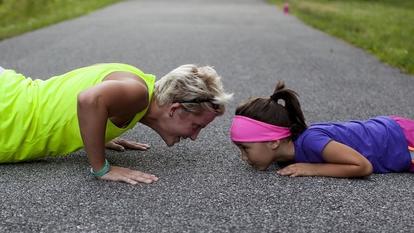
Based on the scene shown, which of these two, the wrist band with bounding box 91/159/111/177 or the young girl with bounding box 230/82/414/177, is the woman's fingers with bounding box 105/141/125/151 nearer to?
the wrist band with bounding box 91/159/111/177

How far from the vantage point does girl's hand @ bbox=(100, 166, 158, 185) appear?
10.7 feet

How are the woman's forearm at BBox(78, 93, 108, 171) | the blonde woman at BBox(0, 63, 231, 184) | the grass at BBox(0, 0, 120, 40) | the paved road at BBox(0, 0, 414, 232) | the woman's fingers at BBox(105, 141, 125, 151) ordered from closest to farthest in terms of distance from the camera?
the paved road at BBox(0, 0, 414, 232) < the woman's forearm at BBox(78, 93, 108, 171) < the blonde woman at BBox(0, 63, 231, 184) < the woman's fingers at BBox(105, 141, 125, 151) < the grass at BBox(0, 0, 120, 40)

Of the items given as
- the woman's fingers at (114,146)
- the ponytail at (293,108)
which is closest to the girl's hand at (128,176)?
the woman's fingers at (114,146)

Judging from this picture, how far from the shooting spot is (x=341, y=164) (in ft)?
11.1

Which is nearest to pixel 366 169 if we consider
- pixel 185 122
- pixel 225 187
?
pixel 225 187

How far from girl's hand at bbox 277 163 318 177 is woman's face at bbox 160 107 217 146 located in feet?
1.72

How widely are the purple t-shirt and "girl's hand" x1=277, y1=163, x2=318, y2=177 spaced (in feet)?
0.20

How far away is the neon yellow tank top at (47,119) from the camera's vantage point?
3473 millimetres

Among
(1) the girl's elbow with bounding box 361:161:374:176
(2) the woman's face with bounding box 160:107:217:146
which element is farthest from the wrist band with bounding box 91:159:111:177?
A: (1) the girl's elbow with bounding box 361:161:374:176

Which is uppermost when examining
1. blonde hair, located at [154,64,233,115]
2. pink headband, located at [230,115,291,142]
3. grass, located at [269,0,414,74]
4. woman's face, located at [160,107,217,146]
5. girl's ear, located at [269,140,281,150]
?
blonde hair, located at [154,64,233,115]

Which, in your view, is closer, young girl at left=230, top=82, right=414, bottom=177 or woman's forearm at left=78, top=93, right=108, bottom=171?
woman's forearm at left=78, top=93, right=108, bottom=171

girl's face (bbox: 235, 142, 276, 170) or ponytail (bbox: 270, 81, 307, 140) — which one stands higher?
ponytail (bbox: 270, 81, 307, 140)

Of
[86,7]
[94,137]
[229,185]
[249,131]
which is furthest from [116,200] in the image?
[86,7]

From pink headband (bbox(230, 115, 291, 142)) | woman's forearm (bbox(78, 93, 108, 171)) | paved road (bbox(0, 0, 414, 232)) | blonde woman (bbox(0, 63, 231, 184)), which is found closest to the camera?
paved road (bbox(0, 0, 414, 232))
